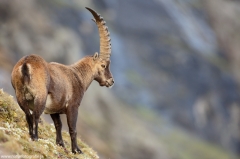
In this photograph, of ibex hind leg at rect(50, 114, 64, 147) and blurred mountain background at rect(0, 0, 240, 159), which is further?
blurred mountain background at rect(0, 0, 240, 159)

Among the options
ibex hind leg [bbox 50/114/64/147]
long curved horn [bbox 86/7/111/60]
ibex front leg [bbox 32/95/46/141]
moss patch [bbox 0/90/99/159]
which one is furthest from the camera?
long curved horn [bbox 86/7/111/60]

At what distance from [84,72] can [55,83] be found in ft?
9.39

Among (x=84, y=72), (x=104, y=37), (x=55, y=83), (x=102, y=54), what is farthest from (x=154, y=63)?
(x=55, y=83)

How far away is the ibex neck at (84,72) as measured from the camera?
53.2 feet

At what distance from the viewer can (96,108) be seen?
2938 inches

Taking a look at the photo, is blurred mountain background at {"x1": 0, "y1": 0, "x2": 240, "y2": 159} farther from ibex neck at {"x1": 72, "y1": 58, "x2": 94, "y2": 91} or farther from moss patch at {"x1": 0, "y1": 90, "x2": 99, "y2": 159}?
ibex neck at {"x1": 72, "y1": 58, "x2": 94, "y2": 91}

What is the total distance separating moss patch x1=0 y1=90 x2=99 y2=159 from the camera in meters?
11.9

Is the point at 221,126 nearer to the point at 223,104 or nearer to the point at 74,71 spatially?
the point at 223,104

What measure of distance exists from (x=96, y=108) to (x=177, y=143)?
24.2 meters

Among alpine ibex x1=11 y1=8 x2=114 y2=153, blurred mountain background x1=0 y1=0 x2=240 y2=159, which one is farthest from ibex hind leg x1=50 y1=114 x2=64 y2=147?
blurred mountain background x1=0 y1=0 x2=240 y2=159

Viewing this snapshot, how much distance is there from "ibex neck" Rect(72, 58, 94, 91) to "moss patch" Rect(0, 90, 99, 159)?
2.47m

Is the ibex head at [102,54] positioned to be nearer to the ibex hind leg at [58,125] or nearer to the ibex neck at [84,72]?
the ibex neck at [84,72]

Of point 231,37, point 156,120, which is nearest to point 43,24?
point 156,120

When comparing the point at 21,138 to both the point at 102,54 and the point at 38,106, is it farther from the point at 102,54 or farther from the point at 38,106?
the point at 102,54
